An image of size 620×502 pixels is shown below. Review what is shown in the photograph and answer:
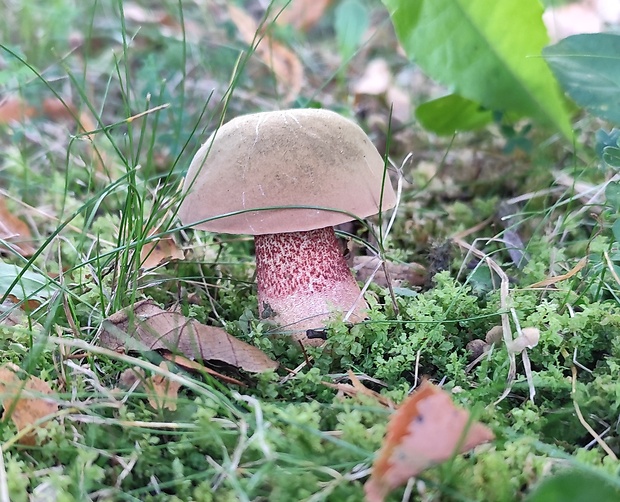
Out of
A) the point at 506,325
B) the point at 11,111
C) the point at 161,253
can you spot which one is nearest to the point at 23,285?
the point at 161,253

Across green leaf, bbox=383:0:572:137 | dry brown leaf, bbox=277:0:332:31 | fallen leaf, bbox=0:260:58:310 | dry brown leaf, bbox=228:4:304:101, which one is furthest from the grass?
dry brown leaf, bbox=277:0:332:31

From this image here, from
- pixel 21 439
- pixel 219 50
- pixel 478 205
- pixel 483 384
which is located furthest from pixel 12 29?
pixel 483 384

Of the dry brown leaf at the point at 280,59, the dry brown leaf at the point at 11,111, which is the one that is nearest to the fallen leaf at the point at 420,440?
the dry brown leaf at the point at 280,59

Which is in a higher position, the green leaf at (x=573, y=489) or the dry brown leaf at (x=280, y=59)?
the dry brown leaf at (x=280, y=59)

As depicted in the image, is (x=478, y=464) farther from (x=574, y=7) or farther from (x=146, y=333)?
(x=574, y=7)

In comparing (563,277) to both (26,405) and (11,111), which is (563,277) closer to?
(26,405)

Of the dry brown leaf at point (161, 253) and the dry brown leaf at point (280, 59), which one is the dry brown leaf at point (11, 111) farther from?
the dry brown leaf at point (161, 253)
